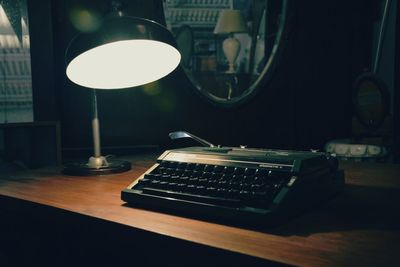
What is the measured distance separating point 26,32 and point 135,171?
0.89 metres

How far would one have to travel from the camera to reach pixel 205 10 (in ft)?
6.98

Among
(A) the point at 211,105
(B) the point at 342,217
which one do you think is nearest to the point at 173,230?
(B) the point at 342,217

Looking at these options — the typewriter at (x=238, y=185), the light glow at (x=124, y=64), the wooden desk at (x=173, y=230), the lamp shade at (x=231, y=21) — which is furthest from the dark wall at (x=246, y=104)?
the typewriter at (x=238, y=185)

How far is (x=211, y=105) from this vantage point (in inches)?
83.3

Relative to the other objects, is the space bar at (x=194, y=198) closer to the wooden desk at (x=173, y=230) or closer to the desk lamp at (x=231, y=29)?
the wooden desk at (x=173, y=230)

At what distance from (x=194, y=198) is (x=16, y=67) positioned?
51.9 inches

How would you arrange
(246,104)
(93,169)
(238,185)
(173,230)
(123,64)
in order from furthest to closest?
(246,104) < (123,64) < (93,169) < (238,185) < (173,230)

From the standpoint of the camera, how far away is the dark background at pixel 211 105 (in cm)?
194

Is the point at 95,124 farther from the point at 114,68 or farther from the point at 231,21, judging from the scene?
the point at 231,21

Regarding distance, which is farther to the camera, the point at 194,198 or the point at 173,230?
the point at 194,198

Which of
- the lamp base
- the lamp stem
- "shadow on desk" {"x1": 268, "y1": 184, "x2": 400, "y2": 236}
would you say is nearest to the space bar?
"shadow on desk" {"x1": 268, "y1": 184, "x2": 400, "y2": 236}

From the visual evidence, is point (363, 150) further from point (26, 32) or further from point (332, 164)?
point (26, 32)

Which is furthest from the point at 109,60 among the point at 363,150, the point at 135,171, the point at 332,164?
the point at 363,150

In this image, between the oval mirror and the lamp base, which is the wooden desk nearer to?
the lamp base
